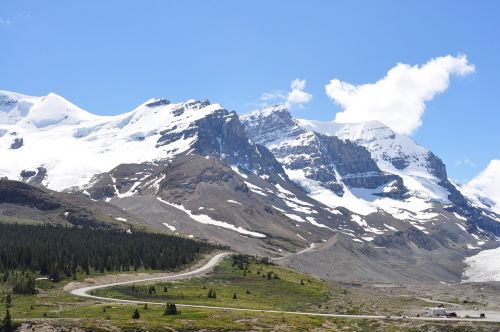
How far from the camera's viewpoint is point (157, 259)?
182625 millimetres

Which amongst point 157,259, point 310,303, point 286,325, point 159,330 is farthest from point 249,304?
point 157,259

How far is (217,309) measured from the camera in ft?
337

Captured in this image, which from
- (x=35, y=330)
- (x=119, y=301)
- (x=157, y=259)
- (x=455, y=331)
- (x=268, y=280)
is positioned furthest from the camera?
(x=157, y=259)

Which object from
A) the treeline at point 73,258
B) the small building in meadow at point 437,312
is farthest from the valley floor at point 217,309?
the treeline at point 73,258

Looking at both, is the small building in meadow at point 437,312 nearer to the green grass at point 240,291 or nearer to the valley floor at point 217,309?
the valley floor at point 217,309

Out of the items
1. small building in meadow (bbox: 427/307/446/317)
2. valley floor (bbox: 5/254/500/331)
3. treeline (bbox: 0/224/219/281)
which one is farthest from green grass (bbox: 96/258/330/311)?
small building in meadow (bbox: 427/307/446/317)

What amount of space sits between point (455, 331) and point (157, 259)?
112 metres

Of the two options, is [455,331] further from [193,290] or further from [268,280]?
[268,280]

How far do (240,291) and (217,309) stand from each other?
142ft

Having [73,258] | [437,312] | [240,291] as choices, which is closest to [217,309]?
[437,312]

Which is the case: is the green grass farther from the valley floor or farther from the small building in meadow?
the small building in meadow

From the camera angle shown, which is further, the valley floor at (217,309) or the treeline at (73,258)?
the treeline at (73,258)

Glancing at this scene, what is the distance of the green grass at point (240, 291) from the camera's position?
120375mm

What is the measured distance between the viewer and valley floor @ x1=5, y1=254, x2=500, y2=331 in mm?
84500
